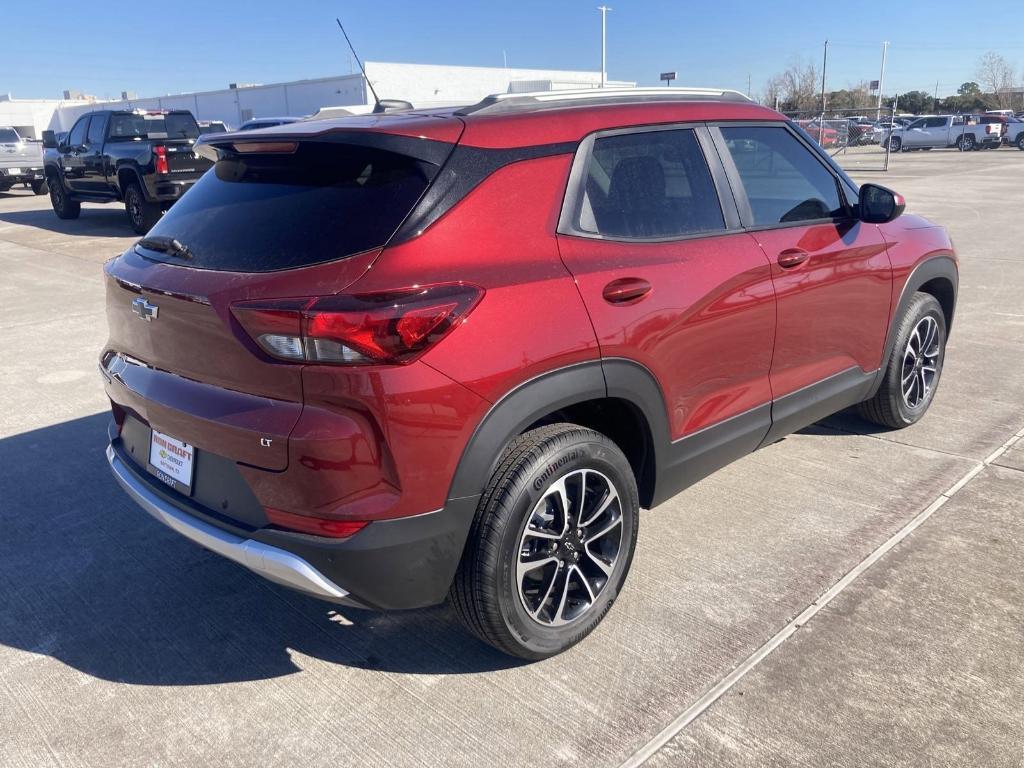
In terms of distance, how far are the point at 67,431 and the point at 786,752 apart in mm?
4382

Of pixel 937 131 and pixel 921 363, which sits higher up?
pixel 937 131

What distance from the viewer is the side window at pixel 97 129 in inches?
569

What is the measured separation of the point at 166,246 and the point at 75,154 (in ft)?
46.8

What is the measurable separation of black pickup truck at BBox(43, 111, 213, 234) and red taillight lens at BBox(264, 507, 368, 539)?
440 inches

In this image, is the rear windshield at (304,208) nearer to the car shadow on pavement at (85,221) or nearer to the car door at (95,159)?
the car shadow on pavement at (85,221)

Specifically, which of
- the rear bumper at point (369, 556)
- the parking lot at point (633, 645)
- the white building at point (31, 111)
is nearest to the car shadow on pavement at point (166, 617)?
the parking lot at point (633, 645)

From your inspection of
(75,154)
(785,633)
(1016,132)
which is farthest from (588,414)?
(1016,132)

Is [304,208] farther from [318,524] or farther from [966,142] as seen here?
[966,142]

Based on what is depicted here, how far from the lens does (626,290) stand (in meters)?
2.86

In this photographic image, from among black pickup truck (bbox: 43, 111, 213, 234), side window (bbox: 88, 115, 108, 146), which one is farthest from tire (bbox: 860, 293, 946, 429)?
side window (bbox: 88, 115, 108, 146)

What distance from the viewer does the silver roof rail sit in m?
2.91

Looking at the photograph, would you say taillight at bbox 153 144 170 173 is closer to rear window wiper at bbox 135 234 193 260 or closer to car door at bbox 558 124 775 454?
rear window wiper at bbox 135 234 193 260

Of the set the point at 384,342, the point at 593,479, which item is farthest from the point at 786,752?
the point at 384,342

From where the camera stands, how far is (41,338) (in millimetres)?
7391
